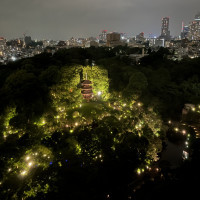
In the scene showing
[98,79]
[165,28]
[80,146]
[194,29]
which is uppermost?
[165,28]

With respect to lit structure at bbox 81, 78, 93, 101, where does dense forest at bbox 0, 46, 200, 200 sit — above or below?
below

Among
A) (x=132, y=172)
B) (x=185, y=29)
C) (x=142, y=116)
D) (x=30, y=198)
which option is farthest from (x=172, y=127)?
(x=185, y=29)

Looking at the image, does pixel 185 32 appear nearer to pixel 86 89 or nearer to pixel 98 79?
pixel 98 79

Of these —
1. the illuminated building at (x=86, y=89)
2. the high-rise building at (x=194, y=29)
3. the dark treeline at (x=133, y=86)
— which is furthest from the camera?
the high-rise building at (x=194, y=29)

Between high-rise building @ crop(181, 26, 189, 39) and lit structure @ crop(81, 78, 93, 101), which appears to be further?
high-rise building @ crop(181, 26, 189, 39)

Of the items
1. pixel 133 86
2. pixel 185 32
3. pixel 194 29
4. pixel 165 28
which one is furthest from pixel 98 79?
pixel 165 28

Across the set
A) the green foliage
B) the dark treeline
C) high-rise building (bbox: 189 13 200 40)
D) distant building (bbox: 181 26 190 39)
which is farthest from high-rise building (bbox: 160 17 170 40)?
the green foliage

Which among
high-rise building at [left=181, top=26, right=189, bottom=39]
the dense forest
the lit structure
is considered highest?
high-rise building at [left=181, top=26, right=189, bottom=39]

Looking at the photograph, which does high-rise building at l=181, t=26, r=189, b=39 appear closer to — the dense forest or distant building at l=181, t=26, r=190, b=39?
distant building at l=181, t=26, r=190, b=39

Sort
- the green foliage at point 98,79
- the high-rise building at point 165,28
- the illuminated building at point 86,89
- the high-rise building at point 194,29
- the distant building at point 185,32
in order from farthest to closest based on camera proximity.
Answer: the high-rise building at point 165,28 → the distant building at point 185,32 → the high-rise building at point 194,29 → the green foliage at point 98,79 → the illuminated building at point 86,89

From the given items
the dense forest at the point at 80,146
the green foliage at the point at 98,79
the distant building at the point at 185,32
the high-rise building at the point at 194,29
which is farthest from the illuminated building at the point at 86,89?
the distant building at the point at 185,32

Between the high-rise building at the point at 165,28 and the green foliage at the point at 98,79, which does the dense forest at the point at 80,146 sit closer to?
the green foliage at the point at 98,79

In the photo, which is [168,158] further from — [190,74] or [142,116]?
[190,74]
